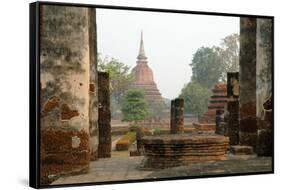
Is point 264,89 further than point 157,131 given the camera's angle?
Yes

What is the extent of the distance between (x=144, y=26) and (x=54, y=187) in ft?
8.38

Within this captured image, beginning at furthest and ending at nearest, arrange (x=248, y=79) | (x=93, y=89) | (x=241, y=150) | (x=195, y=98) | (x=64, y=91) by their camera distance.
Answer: (x=248, y=79) → (x=241, y=150) → (x=195, y=98) → (x=93, y=89) → (x=64, y=91)

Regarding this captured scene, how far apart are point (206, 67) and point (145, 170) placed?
1.74m

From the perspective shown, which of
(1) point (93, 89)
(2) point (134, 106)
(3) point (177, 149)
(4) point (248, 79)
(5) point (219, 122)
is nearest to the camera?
(2) point (134, 106)

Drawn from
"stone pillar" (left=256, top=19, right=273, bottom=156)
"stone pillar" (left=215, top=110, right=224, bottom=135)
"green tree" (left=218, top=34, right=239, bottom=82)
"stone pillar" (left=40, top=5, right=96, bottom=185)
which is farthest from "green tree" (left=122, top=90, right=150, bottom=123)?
"stone pillar" (left=256, top=19, right=273, bottom=156)

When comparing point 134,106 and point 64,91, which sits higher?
point 64,91

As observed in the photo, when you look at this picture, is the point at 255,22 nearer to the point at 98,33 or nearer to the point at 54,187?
the point at 98,33

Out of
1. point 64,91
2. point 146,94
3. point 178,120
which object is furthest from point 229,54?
point 64,91

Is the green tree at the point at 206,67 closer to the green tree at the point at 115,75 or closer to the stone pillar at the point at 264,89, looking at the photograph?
the stone pillar at the point at 264,89

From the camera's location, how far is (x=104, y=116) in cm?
1039

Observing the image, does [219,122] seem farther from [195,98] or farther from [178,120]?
[178,120]

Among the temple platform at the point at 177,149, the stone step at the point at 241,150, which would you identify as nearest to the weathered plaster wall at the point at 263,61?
the stone step at the point at 241,150

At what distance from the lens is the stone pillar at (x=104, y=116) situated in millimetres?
10328

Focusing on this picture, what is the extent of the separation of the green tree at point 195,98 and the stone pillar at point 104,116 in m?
1.09
